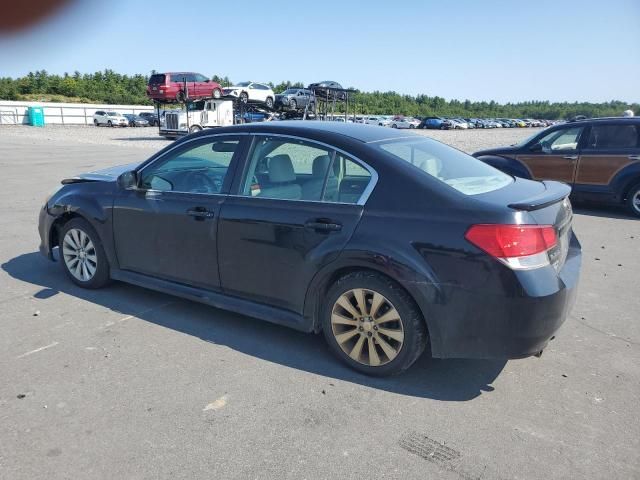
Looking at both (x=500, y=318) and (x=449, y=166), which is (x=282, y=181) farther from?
(x=500, y=318)

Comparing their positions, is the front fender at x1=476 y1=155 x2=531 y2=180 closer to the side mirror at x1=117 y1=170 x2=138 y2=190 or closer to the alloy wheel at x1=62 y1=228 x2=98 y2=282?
the side mirror at x1=117 y1=170 x2=138 y2=190

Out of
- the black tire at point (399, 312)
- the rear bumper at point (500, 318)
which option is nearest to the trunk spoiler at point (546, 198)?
the rear bumper at point (500, 318)

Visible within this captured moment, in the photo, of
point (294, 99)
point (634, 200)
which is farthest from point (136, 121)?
point (634, 200)

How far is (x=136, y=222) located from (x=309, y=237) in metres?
1.79

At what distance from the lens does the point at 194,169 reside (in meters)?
4.62

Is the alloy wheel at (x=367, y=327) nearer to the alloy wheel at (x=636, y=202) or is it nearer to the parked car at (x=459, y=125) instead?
the alloy wheel at (x=636, y=202)

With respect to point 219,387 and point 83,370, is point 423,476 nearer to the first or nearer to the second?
point 219,387

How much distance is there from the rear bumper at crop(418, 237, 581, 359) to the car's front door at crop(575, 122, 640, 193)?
286 inches

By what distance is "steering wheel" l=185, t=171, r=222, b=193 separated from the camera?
425cm

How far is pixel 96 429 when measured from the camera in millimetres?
2912

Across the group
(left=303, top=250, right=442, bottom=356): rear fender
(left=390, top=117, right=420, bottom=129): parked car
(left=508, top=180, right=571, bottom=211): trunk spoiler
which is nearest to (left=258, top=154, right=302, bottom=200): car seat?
(left=303, top=250, right=442, bottom=356): rear fender

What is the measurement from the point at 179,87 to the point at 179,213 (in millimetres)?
31403

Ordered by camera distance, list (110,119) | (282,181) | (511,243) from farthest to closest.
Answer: (110,119)
(282,181)
(511,243)

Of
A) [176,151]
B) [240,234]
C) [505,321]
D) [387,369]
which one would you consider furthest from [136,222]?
[505,321]
